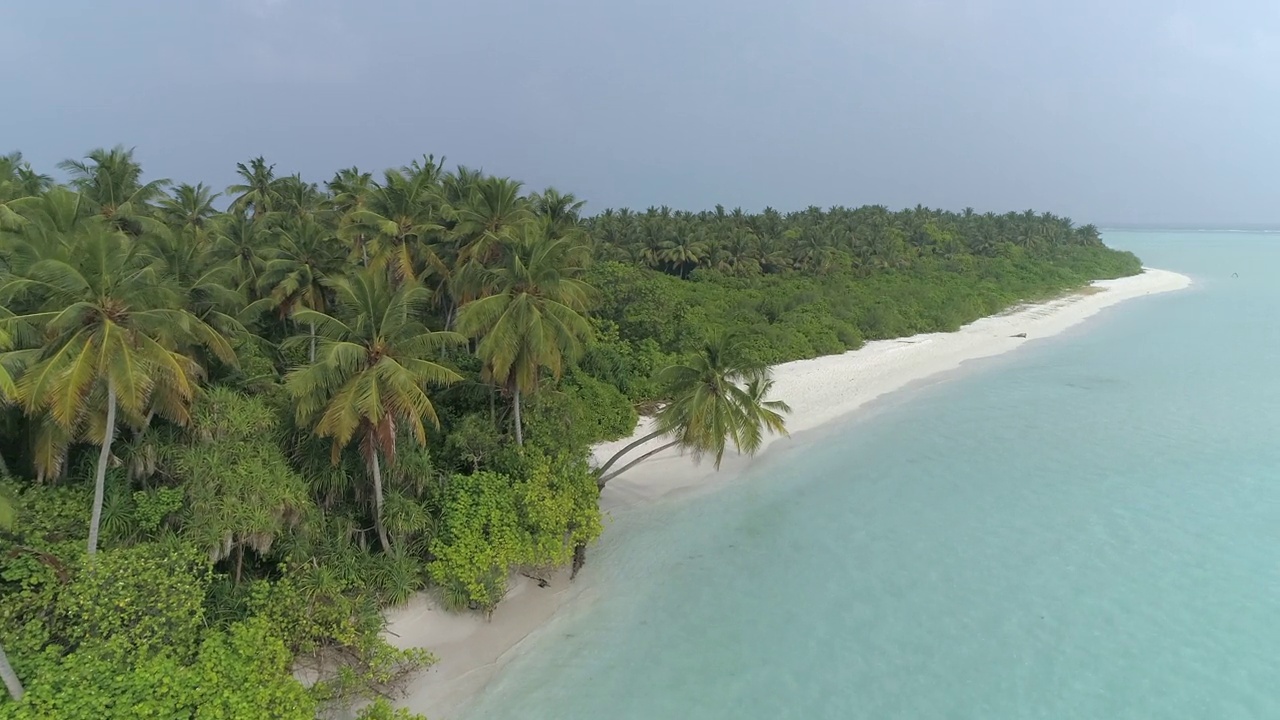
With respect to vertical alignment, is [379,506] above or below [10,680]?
above

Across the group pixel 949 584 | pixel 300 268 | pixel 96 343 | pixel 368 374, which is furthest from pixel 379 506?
pixel 949 584

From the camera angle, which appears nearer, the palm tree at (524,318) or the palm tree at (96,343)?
the palm tree at (96,343)

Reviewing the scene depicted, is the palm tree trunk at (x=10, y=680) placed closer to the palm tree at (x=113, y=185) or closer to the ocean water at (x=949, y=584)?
the ocean water at (x=949, y=584)

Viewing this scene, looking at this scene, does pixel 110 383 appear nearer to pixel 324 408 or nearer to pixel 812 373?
pixel 324 408

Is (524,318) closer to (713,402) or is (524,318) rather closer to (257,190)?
(713,402)

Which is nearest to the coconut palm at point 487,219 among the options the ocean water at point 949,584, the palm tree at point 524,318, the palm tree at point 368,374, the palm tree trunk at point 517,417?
A: the palm tree at point 524,318

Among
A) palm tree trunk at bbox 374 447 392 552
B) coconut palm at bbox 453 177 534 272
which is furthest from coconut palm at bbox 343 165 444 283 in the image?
palm tree trunk at bbox 374 447 392 552
